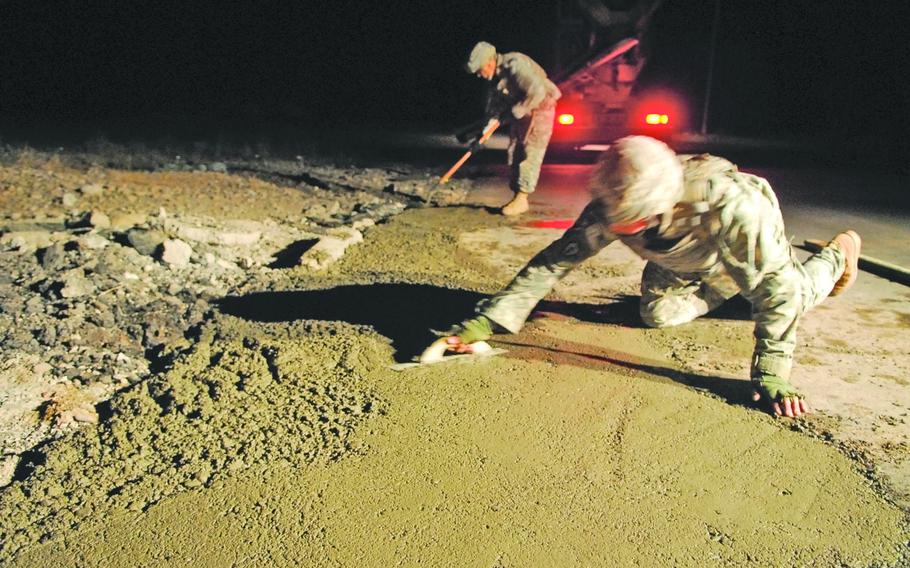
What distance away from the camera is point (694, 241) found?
2.72m

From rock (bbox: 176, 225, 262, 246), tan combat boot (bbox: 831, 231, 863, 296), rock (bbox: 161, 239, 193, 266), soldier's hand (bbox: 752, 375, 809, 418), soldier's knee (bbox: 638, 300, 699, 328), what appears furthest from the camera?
rock (bbox: 176, 225, 262, 246)

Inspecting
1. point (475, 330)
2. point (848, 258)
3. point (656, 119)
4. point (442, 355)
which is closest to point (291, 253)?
point (442, 355)

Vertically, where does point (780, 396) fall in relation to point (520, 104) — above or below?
below

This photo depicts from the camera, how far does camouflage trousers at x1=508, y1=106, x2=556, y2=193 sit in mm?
6082

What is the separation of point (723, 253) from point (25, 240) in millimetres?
4421

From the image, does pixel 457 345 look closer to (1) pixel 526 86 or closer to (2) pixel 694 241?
(2) pixel 694 241

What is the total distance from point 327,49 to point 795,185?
18582 mm

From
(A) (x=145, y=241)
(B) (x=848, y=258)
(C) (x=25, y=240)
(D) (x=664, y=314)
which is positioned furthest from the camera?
(C) (x=25, y=240)

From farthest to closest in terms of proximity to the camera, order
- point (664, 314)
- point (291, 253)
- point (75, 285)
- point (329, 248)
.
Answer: point (291, 253)
point (329, 248)
point (75, 285)
point (664, 314)

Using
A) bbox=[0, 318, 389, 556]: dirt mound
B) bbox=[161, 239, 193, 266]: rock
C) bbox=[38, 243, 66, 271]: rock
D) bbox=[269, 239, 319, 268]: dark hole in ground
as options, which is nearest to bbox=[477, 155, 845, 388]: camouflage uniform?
bbox=[0, 318, 389, 556]: dirt mound

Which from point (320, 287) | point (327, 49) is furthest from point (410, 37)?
point (320, 287)

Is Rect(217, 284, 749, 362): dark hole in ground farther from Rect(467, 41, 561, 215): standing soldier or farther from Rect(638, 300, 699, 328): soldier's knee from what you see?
Rect(467, 41, 561, 215): standing soldier

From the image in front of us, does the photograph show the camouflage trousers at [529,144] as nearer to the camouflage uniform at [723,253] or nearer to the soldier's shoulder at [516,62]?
the soldier's shoulder at [516,62]

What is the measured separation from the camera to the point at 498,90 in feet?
20.1
